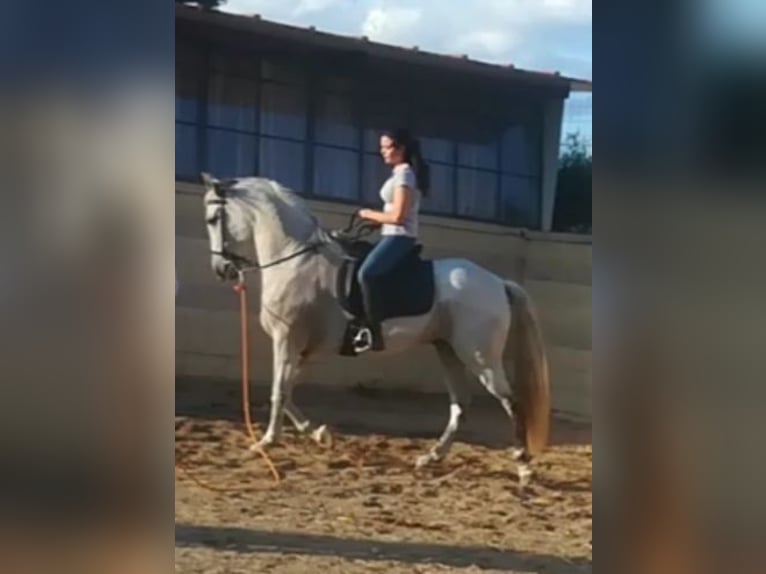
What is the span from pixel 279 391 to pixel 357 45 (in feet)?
2.62

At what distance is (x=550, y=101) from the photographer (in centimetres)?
296

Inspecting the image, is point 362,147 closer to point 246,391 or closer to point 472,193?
point 472,193

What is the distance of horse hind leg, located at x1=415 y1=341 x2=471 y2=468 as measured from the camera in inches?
115

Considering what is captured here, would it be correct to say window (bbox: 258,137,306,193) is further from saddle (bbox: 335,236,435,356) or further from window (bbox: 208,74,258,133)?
saddle (bbox: 335,236,435,356)

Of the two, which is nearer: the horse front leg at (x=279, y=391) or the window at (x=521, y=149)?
the horse front leg at (x=279, y=391)

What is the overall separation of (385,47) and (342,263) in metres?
0.50

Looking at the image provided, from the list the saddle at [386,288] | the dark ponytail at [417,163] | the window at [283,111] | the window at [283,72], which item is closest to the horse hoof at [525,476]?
the saddle at [386,288]

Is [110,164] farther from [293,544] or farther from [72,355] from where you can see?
[293,544]

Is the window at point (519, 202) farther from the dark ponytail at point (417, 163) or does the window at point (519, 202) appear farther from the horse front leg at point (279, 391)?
the horse front leg at point (279, 391)

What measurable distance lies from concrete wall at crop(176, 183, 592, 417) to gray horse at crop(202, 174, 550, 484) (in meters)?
0.03

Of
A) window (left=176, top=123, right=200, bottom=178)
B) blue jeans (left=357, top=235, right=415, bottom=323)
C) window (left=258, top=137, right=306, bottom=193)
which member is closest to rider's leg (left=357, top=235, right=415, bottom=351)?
blue jeans (left=357, top=235, right=415, bottom=323)

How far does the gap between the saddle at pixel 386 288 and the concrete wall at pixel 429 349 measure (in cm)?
4

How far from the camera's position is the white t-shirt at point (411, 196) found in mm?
2904

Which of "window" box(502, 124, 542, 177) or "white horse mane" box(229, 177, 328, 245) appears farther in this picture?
"window" box(502, 124, 542, 177)
